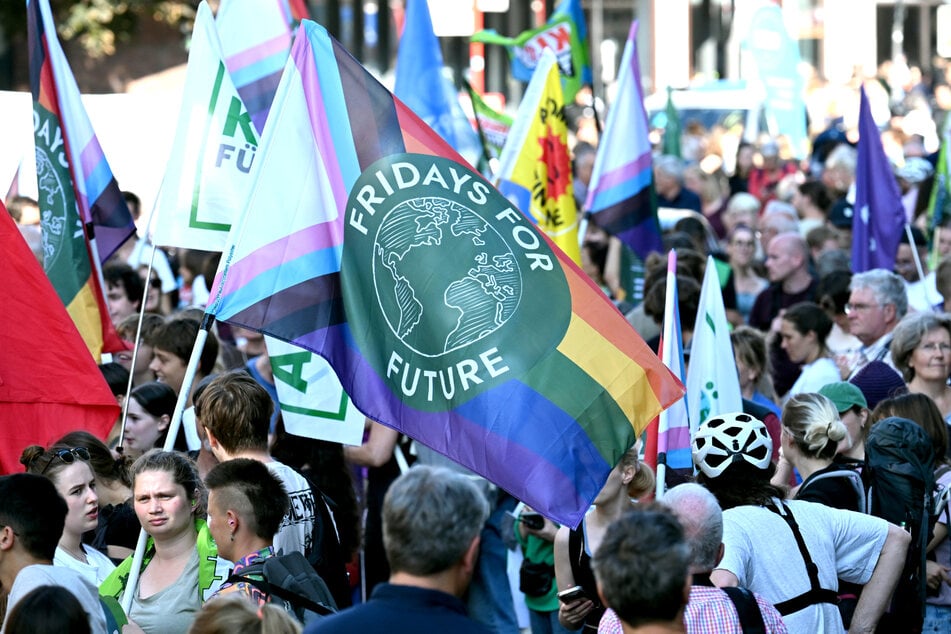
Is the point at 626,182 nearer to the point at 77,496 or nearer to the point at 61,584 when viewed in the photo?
the point at 77,496

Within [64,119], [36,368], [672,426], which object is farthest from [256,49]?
[672,426]

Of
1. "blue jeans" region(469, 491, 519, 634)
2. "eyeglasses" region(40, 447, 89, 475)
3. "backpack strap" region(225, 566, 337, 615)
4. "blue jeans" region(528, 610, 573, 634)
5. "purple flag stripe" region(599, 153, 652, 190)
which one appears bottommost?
"blue jeans" region(469, 491, 519, 634)

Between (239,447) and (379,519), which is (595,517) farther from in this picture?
(379,519)

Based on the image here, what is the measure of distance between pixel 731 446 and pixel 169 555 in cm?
184

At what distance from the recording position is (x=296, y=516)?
204 inches

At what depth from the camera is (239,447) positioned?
536cm

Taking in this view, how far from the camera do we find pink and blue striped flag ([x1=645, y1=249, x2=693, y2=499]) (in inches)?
239

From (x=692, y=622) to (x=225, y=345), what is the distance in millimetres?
4683

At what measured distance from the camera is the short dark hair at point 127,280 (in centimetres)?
903

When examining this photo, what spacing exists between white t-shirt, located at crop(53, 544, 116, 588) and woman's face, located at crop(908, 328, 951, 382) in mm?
3806

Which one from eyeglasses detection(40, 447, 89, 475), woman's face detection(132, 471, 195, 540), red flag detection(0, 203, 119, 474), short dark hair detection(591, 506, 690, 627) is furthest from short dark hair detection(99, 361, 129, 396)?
short dark hair detection(591, 506, 690, 627)

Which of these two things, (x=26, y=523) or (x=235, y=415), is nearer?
(x=26, y=523)

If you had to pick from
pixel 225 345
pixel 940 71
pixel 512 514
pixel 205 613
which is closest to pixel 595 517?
pixel 512 514

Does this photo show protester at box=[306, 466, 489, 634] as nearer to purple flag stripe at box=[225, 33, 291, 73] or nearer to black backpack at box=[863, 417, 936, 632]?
black backpack at box=[863, 417, 936, 632]
